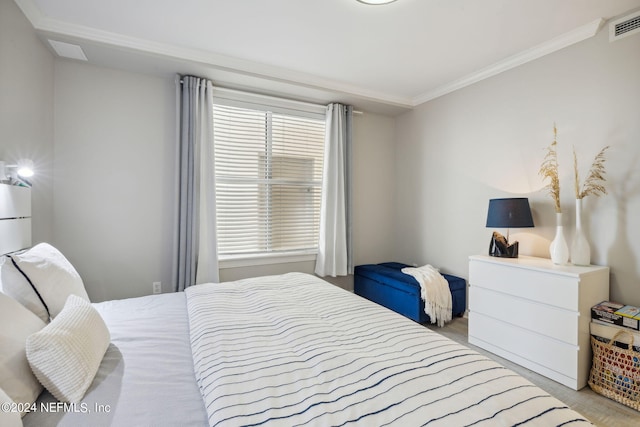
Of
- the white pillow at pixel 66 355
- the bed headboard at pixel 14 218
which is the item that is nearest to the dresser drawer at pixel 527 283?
the white pillow at pixel 66 355

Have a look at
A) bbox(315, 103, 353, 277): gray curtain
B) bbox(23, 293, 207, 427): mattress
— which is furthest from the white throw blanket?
bbox(23, 293, 207, 427): mattress

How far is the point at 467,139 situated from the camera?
342 centimetres

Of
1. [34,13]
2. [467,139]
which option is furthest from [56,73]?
[467,139]

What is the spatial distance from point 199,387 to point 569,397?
7.86 ft

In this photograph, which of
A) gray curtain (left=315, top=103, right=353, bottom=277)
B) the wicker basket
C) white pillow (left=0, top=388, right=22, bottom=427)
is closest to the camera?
white pillow (left=0, top=388, right=22, bottom=427)

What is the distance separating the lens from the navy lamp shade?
260 cm

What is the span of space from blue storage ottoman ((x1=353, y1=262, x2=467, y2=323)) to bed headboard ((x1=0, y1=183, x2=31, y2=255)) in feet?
10.3

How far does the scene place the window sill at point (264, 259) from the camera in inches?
132

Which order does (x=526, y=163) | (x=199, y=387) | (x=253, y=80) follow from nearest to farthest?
(x=199, y=387) → (x=526, y=163) → (x=253, y=80)

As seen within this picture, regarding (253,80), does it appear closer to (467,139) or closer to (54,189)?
(54,189)

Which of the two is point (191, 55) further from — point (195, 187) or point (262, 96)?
point (195, 187)

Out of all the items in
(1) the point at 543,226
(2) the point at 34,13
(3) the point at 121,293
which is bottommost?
(3) the point at 121,293

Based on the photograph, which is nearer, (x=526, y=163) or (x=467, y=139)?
(x=526, y=163)

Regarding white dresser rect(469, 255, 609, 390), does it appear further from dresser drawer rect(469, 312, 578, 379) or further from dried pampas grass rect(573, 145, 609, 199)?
dried pampas grass rect(573, 145, 609, 199)
